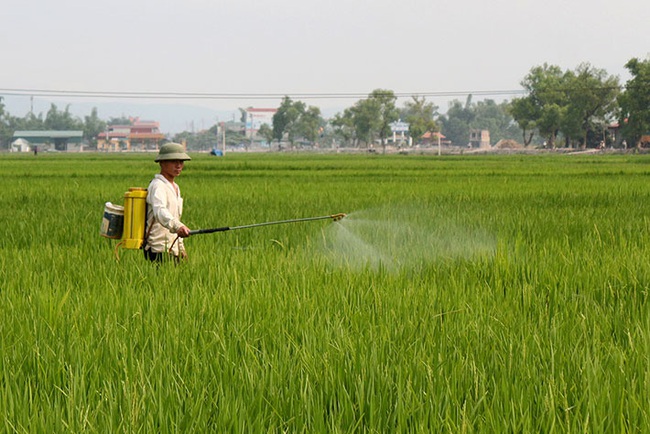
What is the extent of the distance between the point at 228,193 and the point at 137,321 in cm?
1032

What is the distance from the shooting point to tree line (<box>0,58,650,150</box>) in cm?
7369

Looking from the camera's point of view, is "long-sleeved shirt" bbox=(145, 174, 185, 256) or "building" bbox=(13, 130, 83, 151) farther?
"building" bbox=(13, 130, 83, 151)

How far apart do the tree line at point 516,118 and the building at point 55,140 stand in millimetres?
9902

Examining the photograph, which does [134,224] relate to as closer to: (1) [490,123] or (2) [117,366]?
(2) [117,366]

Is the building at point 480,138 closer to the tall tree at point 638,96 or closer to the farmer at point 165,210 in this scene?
the tall tree at point 638,96

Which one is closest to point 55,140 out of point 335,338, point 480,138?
point 480,138

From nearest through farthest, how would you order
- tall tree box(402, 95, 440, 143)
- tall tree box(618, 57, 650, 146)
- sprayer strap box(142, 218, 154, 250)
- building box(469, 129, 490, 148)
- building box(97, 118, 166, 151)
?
sprayer strap box(142, 218, 154, 250), tall tree box(618, 57, 650, 146), tall tree box(402, 95, 440, 143), building box(97, 118, 166, 151), building box(469, 129, 490, 148)

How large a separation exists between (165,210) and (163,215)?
4 cm

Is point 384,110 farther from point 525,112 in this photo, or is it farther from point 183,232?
point 183,232

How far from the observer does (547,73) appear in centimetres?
9938

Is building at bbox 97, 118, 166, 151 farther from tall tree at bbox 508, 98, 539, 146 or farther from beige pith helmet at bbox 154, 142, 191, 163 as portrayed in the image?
beige pith helmet at bbox 154, 142, 191, 163

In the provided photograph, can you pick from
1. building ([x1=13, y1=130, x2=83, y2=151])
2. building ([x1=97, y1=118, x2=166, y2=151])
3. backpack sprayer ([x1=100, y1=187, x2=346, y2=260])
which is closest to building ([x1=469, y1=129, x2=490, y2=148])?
building ([x1=97, y1=118, x2=166, y2=151])

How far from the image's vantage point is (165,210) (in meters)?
4.85

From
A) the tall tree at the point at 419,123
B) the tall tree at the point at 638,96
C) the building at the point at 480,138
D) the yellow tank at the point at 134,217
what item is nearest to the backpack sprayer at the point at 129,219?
Result: the yellow tank at the point at 134,217
